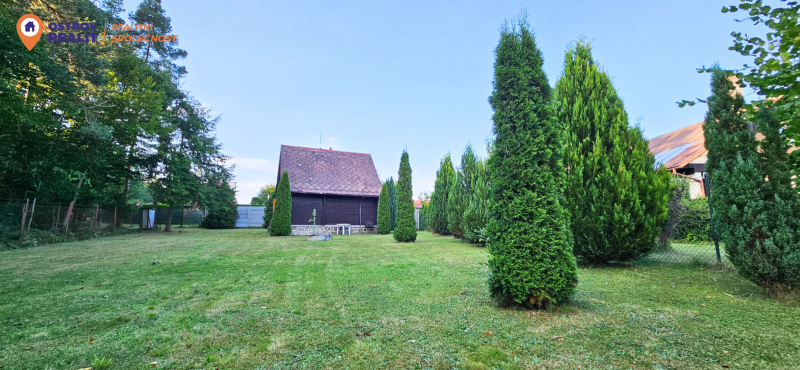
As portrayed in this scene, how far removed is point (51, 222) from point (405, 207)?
13406 millimetres

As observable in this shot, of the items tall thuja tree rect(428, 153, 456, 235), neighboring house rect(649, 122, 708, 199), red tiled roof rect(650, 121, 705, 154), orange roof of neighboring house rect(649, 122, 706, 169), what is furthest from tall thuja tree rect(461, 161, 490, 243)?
red tiled roof rect(650, 121, 705, 154)

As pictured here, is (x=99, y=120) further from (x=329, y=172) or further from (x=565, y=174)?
(x=565, y=174)

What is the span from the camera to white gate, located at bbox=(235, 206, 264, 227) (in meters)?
25.2

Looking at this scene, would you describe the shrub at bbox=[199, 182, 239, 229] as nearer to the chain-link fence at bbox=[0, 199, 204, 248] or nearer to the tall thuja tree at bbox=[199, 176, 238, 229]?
the tall thuja tree at bbox=[199, 176, 238, 229]

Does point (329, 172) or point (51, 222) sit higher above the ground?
point (329, 172)

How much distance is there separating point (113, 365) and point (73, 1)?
17.8 metres

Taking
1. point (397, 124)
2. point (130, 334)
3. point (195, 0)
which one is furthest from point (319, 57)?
point (130, 334)

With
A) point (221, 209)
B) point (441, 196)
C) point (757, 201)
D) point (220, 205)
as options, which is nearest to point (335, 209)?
point (441, 196)

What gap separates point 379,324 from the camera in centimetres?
285

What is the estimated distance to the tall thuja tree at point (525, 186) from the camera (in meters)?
3.23

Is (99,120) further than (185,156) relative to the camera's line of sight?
No

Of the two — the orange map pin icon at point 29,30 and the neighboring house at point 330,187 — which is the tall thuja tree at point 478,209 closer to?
the neighboring house at point 330,187

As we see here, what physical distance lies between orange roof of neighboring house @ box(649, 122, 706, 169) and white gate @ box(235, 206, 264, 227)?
2698 cm

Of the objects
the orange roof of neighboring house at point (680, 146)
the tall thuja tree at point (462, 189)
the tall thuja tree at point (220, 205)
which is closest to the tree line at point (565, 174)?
the tall thuja tree at point (462, 189)
